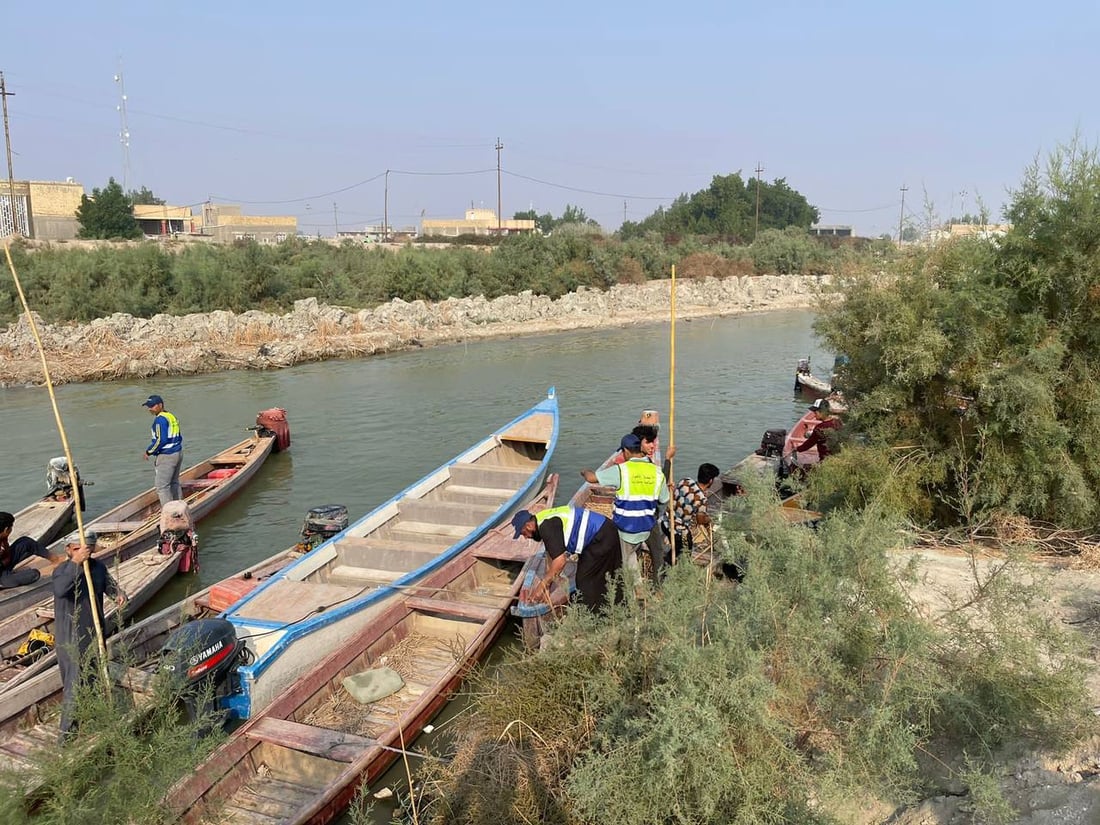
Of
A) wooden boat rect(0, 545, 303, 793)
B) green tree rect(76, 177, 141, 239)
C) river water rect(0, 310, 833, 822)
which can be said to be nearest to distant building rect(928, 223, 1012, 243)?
river water rect(0, 310, 833, 822)

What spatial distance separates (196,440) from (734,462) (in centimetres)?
1347

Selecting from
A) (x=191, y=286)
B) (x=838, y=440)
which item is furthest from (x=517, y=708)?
(x=191, y=286)

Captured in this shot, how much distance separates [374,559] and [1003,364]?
7924mm

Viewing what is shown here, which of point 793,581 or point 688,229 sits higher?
point 688,229

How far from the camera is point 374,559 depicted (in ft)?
31.6

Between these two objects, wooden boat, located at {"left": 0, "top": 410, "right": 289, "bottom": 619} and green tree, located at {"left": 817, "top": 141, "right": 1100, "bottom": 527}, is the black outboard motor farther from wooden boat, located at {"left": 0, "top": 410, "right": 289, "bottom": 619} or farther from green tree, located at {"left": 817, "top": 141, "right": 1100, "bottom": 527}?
green tree, located at {"left": 817, "top": 141, "right": 1100, "bottom": 527}

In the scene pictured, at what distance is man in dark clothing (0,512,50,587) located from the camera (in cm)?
895

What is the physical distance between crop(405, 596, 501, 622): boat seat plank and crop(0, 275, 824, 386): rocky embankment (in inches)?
687

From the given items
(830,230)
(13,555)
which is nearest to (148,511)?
(13,555)

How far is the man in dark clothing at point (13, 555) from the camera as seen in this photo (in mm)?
8945

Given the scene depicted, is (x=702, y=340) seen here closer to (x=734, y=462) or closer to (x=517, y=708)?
(x=734, y=462)

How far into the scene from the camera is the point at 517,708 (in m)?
5.26

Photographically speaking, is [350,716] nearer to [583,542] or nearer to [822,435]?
[583,542]

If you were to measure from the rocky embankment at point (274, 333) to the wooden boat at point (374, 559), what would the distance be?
13101mm
